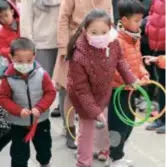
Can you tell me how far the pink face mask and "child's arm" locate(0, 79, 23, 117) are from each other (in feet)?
2.03

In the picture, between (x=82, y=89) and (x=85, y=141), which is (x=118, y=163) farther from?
(x=82, y=89)

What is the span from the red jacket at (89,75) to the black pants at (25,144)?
1.00 ft

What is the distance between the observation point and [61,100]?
425cm

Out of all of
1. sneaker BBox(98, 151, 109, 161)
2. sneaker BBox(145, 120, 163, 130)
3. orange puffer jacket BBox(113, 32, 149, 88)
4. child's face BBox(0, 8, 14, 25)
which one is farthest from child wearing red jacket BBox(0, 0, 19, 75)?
sneaker BBox(145, 120, 163, 130)

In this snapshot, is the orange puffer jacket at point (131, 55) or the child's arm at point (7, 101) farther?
the orange puffer jacket at point (131, 55)

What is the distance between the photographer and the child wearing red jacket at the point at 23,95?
3.11 metres

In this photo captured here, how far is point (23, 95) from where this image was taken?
10.3 ft

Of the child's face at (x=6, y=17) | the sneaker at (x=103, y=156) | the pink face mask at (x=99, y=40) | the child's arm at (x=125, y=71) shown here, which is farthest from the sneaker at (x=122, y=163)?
the child's face at (x=6, y=17)

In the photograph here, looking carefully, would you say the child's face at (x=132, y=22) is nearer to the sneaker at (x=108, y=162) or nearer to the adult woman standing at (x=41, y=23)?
the adult woman standing at (x=41, y=23)

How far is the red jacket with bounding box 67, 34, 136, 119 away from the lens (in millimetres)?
3135

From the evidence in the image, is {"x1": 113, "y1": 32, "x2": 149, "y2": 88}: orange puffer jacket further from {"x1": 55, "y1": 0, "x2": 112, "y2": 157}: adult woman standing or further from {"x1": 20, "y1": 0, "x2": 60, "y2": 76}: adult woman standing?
{"x1": 20, "y1": 0, "x2": 60, "y2": 76}: adult woman standing

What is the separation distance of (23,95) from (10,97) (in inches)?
3.5

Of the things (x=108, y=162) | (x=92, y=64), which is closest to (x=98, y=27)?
(x=92, y=64)

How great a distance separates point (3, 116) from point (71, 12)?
3.81 feet
